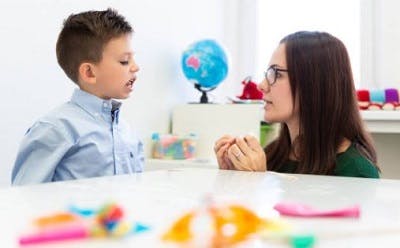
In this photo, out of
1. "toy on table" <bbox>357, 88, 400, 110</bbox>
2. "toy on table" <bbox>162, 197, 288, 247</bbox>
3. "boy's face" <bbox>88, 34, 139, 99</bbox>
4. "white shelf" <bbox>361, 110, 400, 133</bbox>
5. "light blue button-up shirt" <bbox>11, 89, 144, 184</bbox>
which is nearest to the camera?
"toy on table" <bbox>162, 197, 288, 247</bbox>

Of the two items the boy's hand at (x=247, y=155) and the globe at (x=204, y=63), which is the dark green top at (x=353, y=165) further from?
the globe at (x=204, y=63)

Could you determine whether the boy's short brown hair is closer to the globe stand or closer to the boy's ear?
the boy's ear

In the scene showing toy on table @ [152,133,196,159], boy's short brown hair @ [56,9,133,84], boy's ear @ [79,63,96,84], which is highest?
boy's short brown hair @ [56,9,133,84]

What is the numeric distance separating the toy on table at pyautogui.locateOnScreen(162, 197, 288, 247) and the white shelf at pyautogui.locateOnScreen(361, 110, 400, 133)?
182 cm

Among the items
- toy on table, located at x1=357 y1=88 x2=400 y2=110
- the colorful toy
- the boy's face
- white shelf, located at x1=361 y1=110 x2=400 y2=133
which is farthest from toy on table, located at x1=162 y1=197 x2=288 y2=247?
the colorful toy

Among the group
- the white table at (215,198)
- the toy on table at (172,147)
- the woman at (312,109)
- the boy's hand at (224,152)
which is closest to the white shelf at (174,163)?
the toy on table at (172,147)

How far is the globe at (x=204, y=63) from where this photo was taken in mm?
2398

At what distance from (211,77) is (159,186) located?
5.82 feet

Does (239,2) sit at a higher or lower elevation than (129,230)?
higher

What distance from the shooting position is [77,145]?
47.2 inches

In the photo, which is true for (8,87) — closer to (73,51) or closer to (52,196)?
(73,51)

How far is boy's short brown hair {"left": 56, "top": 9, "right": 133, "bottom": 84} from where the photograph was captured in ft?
4.82

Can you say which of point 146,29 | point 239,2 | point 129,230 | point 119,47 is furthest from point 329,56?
point 239,2

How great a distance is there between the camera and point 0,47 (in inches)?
59.6
